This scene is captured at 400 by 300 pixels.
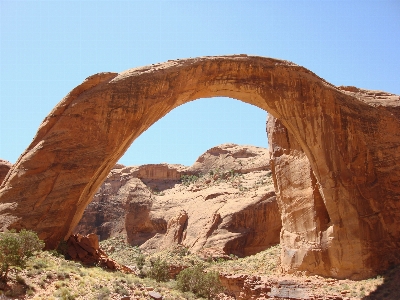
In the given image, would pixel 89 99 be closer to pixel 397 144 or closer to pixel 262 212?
pixel 397 144

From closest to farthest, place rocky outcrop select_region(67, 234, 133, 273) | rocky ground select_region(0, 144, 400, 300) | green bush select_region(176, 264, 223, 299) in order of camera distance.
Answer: rocky ground select_region(0, 144, 400, 300) < rocky outcrop select_region(67, 234, 133, 273) < green bush select_region(176, 264, 223, 299)

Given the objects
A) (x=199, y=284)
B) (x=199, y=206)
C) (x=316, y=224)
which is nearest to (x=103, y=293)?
(x=199, y=284)

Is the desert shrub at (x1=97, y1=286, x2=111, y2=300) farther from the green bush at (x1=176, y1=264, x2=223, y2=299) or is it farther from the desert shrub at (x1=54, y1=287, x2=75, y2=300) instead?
the green bush at (x1=176, y1=264, x2=223, y2=299)

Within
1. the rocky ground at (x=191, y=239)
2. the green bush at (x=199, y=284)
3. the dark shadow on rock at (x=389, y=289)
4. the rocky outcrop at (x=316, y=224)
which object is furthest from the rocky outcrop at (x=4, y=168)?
the dark shadow on rock at (x=389, y=289)

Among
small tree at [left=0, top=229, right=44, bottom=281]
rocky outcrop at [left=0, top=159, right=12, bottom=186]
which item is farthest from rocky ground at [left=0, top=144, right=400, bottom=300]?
rocky outcrop at [left=0, top=159, right=12, bottom=186]

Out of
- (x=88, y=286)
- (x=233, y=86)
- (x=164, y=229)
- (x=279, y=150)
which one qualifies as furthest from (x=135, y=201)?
(x=88, y=286)

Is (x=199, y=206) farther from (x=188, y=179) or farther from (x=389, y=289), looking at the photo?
(x=389, y=289)

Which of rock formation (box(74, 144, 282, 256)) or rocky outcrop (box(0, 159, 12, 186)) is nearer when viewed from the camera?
rocky outcrop (box(0, 159, 12, 186))

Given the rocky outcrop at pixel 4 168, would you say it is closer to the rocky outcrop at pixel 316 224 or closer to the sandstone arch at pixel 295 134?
the sandstone arch at pixel 295 134

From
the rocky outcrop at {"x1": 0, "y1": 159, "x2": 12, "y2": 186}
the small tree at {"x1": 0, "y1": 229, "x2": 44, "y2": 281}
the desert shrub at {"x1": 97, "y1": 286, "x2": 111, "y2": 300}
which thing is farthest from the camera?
the rocky outcrop at {"x1": 0, "y1": 159, "x2": 12, "y2": 186}
